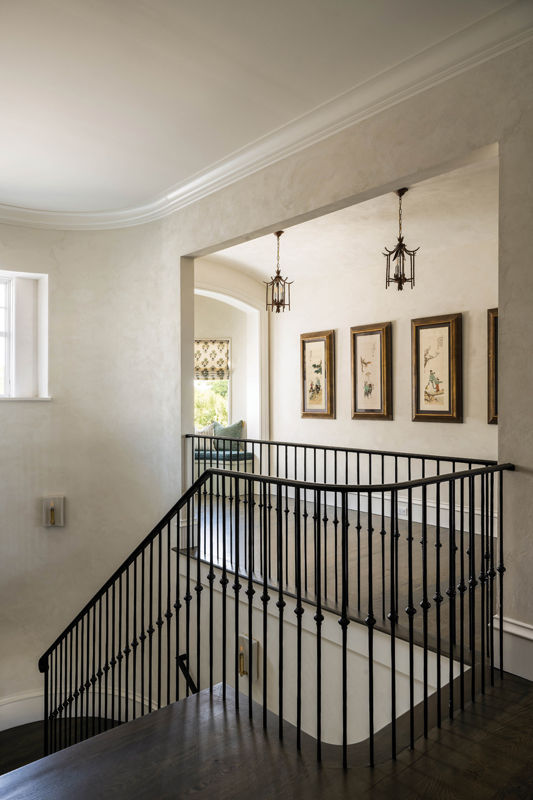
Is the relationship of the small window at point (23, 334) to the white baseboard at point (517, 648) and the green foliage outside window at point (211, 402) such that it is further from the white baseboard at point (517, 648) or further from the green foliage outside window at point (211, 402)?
the white baseboard at point (517, 648)

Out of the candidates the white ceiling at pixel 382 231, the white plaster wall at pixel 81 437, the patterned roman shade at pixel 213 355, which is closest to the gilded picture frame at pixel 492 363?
the white ceiling at pixel 382 231

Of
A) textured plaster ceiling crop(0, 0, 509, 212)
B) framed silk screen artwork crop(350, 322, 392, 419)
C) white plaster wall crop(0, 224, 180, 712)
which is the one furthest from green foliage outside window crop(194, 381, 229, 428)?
textured plaster ceiling crop(0, 0, 509, 212)

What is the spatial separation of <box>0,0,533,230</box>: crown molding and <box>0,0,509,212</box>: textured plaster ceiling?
58 millimetres

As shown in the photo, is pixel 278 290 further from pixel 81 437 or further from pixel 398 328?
pixel 81 437

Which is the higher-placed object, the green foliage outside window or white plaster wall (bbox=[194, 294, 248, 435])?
white plaster wall (bbox=[194, 294, 248, 435])

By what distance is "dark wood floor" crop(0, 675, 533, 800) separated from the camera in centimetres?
177

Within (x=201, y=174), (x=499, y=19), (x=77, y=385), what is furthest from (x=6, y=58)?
(x=77, y=385)

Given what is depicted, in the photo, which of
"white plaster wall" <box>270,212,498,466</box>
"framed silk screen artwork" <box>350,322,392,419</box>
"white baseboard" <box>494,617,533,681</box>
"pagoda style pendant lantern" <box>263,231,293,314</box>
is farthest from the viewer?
"framed silk screen artwork" <box>350,322,392,419</box>

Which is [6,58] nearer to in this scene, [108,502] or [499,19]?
[499,19]

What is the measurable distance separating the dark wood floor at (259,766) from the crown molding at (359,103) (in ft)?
10.5

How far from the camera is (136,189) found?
493 cm

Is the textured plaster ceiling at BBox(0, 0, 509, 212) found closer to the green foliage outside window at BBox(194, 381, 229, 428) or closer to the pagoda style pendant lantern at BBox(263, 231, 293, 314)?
the pagoda style pendant lantern at BBox(263, 231, 293, 314)

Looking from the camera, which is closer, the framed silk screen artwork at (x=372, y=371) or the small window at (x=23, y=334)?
the small window at (x=23, y=334)

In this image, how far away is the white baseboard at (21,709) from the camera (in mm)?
5351
